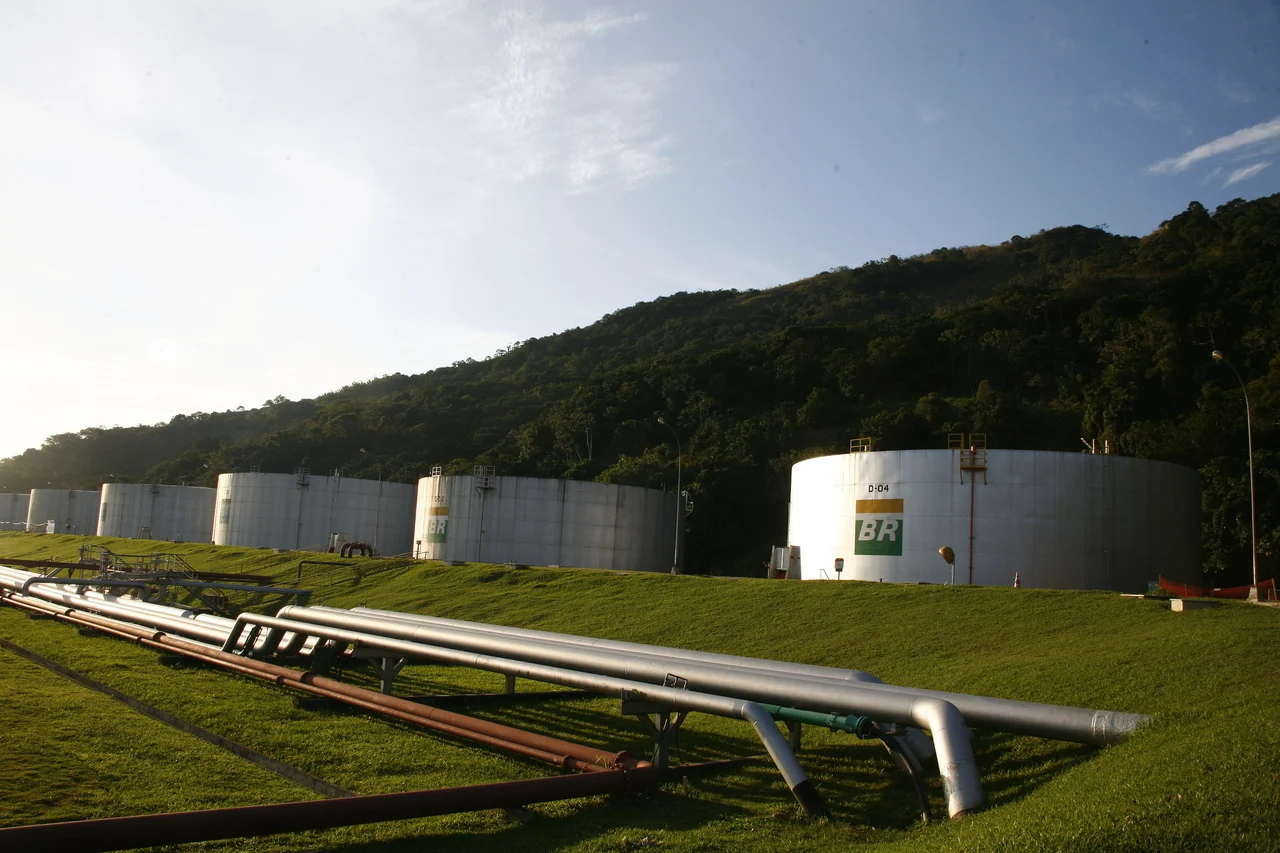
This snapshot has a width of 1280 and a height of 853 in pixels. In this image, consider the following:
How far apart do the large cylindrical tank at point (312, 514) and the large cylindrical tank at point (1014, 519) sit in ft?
139

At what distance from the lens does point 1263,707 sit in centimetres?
1044

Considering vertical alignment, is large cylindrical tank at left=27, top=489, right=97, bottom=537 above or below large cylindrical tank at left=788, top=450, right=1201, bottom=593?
below

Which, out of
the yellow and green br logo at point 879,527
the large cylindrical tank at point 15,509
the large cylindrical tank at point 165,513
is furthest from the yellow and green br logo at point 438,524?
the large cylindrical tank at point 15,509

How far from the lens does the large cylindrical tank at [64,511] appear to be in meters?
103

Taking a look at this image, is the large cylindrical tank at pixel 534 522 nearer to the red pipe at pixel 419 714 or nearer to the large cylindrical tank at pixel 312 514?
the large cylindrical tank at pixel 312 514

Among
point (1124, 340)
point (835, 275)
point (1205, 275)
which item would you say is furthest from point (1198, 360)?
point (835, 275)

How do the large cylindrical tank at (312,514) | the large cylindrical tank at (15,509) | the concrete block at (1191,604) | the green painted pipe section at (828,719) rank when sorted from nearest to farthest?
the green painted pipe section at (828,719) → the concrete block at (1191,604) → the large cylindrical tank at (312,514) → the large cylindrical tank at (15,509)

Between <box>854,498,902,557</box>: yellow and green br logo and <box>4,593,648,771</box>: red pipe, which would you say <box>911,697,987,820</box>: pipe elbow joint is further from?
<box>854,498,902,557</box>: yellow and green br logo

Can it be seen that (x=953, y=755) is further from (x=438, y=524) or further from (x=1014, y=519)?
(x=438, y=524)

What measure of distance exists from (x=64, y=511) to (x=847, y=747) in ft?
372

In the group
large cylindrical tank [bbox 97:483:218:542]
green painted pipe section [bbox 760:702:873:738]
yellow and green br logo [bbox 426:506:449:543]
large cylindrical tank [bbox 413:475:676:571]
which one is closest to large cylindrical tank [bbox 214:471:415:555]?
yellow and green br logo [bbox 426:506:449:543]

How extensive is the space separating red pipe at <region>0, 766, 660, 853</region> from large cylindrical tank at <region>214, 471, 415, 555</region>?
61.8 meters

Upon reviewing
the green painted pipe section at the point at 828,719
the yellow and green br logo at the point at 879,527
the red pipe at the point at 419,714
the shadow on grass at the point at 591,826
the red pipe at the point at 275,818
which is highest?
the yellow and green br logo at the point at 879,527

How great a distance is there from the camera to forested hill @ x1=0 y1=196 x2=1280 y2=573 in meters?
65.5
